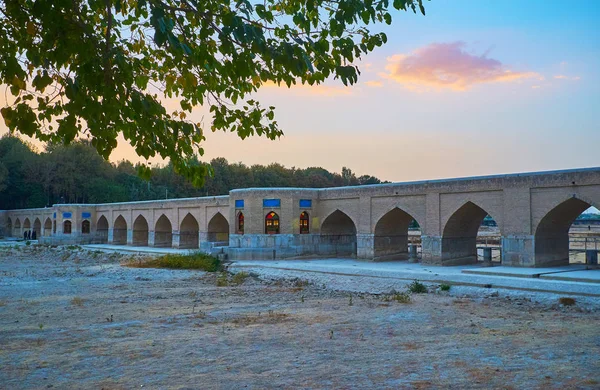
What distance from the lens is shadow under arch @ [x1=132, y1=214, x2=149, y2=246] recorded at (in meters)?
38.9

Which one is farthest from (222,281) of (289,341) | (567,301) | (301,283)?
(567,301)

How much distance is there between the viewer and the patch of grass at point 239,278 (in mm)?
19038

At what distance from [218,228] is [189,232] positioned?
3.24 m

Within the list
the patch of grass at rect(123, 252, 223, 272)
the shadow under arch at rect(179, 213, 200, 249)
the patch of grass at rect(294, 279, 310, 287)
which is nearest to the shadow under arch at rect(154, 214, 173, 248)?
the shadow under arch at rect(179, 213, 200, 249)

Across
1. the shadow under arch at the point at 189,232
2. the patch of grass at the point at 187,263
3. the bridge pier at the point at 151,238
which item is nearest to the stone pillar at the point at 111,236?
the bridge pier at the point at 151,238

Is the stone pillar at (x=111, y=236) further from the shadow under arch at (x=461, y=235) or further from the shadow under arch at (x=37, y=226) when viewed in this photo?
the shadow under arch at (x=461, y=235)

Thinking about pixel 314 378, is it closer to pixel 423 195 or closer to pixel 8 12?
pixel 8 12

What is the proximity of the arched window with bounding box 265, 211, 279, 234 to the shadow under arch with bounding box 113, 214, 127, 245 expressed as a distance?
18.4m

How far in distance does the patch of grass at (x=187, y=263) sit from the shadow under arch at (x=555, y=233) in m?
12.0

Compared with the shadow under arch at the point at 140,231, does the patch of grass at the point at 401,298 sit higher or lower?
lower

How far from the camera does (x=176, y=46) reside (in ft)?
13.6

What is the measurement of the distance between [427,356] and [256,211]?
18.8 metres

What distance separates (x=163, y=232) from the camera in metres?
37.6

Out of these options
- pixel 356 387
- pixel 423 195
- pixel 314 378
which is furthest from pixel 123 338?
pixel 423 195
